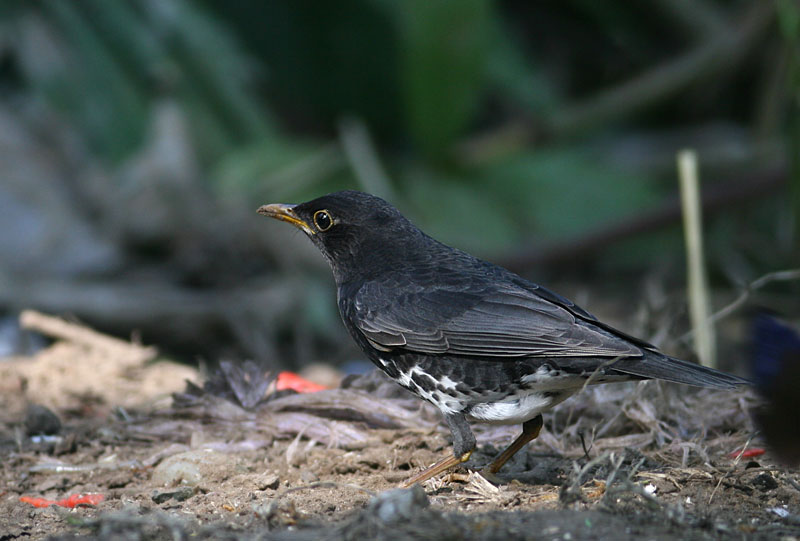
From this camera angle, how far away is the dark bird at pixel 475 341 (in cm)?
351

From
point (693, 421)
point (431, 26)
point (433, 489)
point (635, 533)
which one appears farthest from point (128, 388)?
point (431, 26)

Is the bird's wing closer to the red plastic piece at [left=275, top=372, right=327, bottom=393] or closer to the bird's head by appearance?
the bird's head

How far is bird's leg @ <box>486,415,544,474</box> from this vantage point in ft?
12.7

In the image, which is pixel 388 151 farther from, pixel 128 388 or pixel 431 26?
pixel 128 388

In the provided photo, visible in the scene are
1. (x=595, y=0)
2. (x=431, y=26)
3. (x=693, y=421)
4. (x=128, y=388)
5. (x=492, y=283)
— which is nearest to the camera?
(x=492, y=283)

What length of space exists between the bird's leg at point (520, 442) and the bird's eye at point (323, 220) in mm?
1262

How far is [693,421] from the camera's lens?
423 centimetres

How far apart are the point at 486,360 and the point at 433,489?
20.9 inches

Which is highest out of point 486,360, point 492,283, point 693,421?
point 492,283

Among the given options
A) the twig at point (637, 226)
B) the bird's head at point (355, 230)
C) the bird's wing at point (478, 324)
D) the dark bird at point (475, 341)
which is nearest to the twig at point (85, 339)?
the bird's head at point (355, 230)

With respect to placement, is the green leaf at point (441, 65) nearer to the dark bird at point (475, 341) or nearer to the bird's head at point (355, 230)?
the bird's head at point (355, 230)

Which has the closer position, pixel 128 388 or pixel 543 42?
pixel 128 388

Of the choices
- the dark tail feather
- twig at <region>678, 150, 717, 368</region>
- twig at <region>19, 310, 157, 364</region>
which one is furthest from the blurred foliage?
the dark tail feather

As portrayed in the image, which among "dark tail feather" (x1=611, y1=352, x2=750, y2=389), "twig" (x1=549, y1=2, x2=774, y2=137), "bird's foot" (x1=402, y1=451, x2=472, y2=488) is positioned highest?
"twig" (x1=549, y1=2, x2=774, y2=137)
